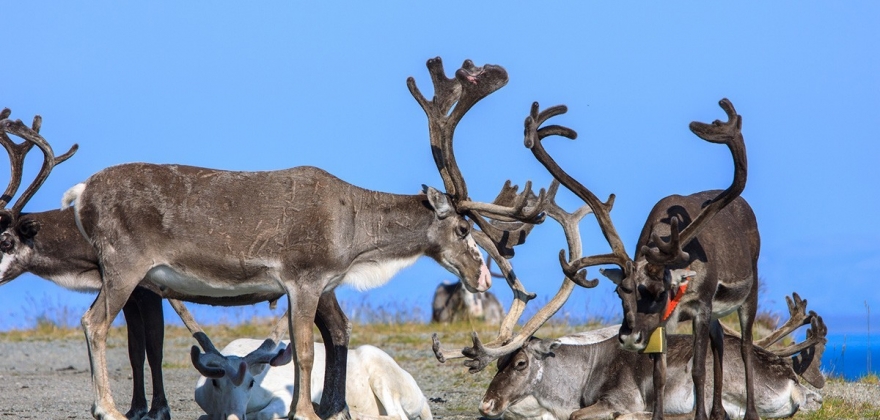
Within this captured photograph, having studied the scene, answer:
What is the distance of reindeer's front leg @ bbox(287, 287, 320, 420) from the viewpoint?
10.6 metres

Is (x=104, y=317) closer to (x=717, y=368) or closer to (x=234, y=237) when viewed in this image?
(x=234, y=237)

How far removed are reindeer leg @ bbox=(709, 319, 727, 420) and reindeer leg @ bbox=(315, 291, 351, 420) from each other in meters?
3.60

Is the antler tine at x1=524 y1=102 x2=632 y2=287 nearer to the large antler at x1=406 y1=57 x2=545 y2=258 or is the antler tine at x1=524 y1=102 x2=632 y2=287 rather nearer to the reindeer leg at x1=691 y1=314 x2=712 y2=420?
the large antler at x1=406 y1=57 x2=545 y2=258

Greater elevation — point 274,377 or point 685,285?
point 685,285

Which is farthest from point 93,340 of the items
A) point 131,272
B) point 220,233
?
point 220,233

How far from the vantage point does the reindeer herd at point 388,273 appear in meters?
10.5

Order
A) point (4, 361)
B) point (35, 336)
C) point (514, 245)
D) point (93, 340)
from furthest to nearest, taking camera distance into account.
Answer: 1. point (35, 336)
2. point (4, 361)
3. point (514, 245)
4. point (93, 340)

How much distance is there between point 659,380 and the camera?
1066 cm

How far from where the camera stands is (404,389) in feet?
39.9

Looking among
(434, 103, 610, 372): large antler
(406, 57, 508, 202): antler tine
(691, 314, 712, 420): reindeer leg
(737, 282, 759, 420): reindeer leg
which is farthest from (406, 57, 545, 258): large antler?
(737, 282, 759, 420): reindeer leg

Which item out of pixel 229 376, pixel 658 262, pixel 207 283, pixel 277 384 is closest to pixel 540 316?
pixel 658 262

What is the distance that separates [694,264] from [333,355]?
12.3 feet

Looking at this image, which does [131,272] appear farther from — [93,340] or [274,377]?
[274,377]

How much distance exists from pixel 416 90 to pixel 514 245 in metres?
2.20
